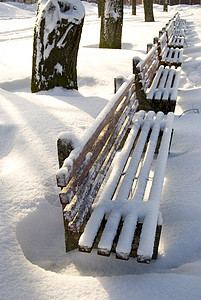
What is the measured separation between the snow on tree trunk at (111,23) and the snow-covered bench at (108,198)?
20.4 ft

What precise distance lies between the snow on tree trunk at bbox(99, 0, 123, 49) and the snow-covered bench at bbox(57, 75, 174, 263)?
6222 mm

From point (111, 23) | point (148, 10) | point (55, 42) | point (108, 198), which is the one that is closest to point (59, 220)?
point (108, 198)

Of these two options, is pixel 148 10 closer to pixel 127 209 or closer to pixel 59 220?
pixel 59 220

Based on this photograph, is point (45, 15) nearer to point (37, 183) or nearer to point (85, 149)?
point (37, 183)

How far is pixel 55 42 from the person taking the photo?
462cm

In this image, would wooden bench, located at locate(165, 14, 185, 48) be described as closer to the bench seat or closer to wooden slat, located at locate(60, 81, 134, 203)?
the bench seat

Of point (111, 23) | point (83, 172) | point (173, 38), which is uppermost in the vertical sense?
point (111, 23)

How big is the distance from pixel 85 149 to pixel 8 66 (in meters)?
5.35

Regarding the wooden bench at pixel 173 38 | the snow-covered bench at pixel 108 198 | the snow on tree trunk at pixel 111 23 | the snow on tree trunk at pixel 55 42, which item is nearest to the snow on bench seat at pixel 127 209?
the snow-covered bench at pixel 108 198

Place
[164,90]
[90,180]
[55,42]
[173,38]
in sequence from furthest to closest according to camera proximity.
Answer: [173,38], [55,42], [164,90], [90,180]

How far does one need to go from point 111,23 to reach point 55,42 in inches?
160

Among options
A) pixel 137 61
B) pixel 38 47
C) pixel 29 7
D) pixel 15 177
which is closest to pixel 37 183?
pixel 15 177

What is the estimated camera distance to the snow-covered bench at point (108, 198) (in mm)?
1608

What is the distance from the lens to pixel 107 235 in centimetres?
171
